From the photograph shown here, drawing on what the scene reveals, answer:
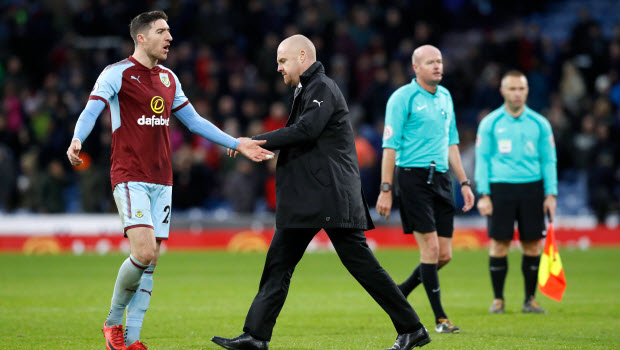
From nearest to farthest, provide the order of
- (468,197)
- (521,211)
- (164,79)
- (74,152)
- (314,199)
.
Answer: (74,152) < (314,199) < (164,79) < (468,197) < (521,211)

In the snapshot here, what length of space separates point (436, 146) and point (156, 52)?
3.02 m

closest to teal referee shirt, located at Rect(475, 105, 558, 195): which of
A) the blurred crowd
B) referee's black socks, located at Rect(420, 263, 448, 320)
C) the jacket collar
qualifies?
referee's black socks, located at Rect(420, 263, 448, 320)

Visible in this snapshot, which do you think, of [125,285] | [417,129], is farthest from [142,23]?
[417,129]

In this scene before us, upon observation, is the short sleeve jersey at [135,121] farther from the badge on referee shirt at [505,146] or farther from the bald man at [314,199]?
the badge on referee shirt at [505,146]

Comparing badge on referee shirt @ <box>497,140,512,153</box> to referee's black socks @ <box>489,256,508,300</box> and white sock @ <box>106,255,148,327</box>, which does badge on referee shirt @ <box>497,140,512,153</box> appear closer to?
referee's black socks @ <box>489,256,508,300</box>

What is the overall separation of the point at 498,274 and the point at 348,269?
3600 mm

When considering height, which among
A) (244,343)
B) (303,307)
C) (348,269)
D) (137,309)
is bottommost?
(303,307)

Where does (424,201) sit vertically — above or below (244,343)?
above

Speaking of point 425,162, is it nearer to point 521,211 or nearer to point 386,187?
point 386,187

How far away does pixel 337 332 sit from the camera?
840cm

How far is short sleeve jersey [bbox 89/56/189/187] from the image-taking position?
6906 mm

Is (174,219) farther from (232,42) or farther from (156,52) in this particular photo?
(156,52)

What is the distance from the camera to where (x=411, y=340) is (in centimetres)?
691

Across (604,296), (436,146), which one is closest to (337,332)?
(436,146)
